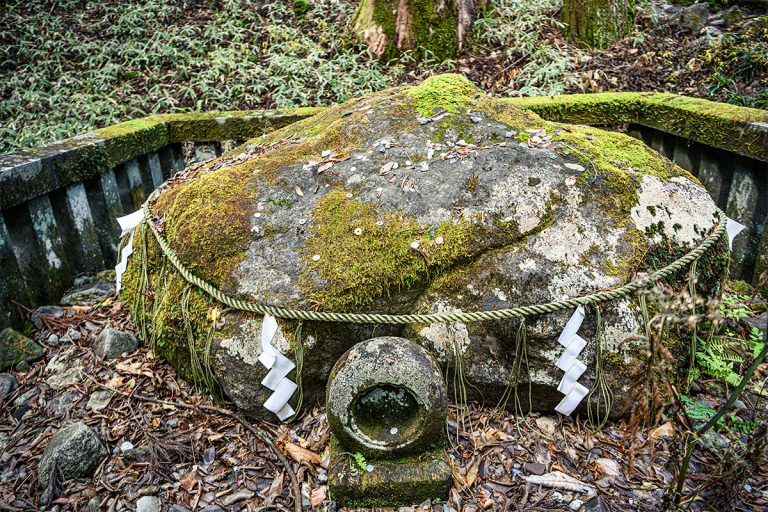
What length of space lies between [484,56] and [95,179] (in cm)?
418

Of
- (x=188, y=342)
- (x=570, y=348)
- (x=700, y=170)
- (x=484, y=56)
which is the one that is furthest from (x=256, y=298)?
(x=484, y=56)

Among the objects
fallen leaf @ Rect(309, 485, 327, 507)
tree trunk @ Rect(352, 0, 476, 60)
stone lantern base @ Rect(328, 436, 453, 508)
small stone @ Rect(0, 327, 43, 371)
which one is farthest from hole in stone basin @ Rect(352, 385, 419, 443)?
tree trunk @ Rect(352, 0, 476, 60)

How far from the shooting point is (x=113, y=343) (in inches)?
128

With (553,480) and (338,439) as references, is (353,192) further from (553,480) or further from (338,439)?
(553,480)

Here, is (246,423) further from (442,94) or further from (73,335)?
(442,94)

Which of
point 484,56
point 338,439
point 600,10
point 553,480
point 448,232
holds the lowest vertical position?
point 553,480

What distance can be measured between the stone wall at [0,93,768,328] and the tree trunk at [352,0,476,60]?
5.20ft

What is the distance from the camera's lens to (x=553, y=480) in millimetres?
2309

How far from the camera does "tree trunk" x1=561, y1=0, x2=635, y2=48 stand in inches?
232

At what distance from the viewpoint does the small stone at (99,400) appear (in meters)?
2.88

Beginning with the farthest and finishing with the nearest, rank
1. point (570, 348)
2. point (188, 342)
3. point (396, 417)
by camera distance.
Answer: point (188, 342)
point (570, 348)
point (396, 417)

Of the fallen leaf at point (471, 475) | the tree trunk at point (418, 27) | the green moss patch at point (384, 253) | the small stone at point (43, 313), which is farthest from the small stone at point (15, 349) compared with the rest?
the tree trunk at point (418, 27)

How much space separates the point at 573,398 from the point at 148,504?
1.97 m

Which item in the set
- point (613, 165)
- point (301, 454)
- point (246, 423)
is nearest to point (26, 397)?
point (246, 423)
